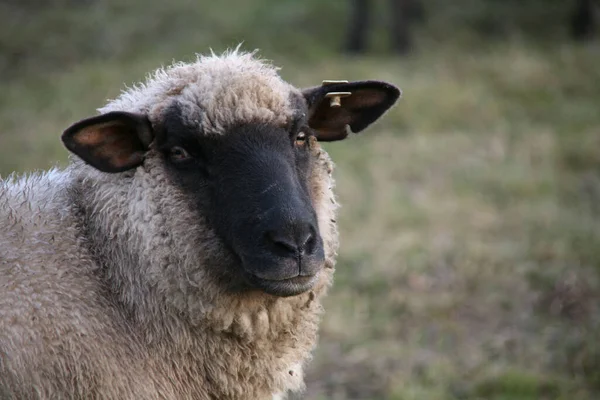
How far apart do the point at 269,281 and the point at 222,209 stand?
37cm

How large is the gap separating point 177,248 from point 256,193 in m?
0.42

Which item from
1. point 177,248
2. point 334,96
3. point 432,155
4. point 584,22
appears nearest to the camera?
point 177,248

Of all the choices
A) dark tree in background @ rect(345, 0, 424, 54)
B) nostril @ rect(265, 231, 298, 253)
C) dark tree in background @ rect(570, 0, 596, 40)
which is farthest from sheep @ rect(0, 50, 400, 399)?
dark tree in background @ rect(570, 0, 596, 40)

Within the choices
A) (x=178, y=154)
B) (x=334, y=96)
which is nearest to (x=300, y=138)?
(x=334, y=96)

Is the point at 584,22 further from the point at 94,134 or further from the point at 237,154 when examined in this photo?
the point at 94,134

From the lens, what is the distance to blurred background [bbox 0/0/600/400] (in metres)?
5.89

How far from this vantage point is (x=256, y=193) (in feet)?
9.85

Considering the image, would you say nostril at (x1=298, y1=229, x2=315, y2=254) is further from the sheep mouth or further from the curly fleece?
the curly fleece

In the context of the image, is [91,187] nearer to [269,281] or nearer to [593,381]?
[269,281]

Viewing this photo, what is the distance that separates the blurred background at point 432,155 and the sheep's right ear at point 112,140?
2.79 m

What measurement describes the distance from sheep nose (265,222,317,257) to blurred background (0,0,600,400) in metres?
2.67

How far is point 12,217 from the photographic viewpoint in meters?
3.13

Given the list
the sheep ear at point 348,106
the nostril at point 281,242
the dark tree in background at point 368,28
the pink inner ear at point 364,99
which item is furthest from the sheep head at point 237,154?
the dark tree in background at point 368,28

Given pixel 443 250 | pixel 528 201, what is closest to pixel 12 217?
pixel 443 250
